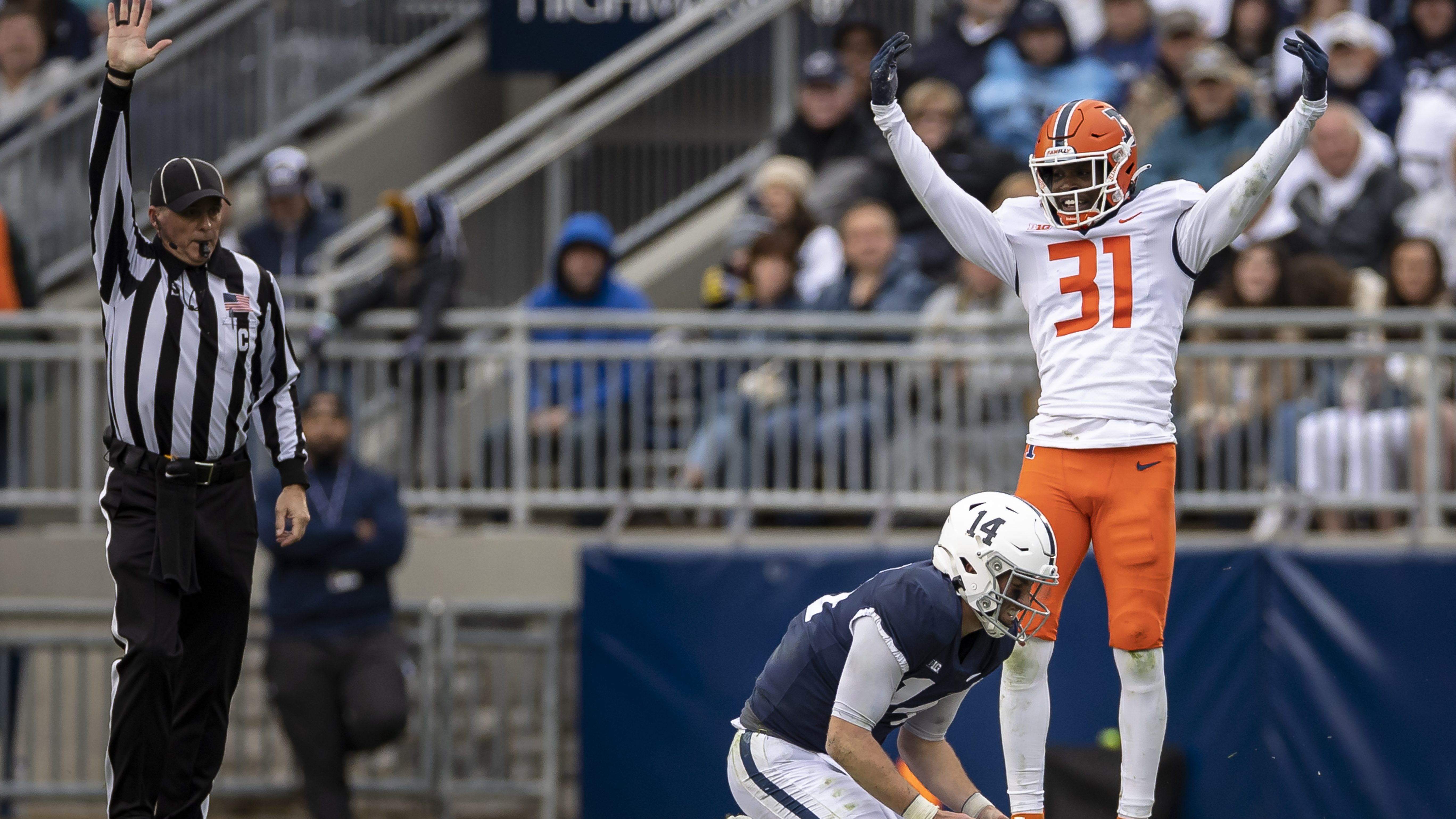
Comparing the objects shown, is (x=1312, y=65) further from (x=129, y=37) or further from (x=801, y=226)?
(x=801, y=226)

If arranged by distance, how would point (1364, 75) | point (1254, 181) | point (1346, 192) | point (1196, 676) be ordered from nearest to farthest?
1. point (1254, 181)
2. point (1196, 676)
3. point (1346, 192)
4. point (1364, 75)

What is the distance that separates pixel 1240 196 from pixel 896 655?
191 centimetres

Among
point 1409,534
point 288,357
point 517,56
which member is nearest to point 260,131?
point 517,56

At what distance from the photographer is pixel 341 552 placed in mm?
9047

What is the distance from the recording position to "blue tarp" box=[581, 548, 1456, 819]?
8586mm

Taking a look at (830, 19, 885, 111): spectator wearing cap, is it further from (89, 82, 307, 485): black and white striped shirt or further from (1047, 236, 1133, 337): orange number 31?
(89, 82, 307, 485): black and white striped shirt

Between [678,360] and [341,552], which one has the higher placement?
[678,360]

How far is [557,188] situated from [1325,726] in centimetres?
610

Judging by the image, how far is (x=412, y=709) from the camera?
32.9 ft

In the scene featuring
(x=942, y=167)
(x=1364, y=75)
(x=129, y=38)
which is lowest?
(x=129, y=38)

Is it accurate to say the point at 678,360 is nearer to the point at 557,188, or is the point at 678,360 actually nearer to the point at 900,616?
the point at 557,188

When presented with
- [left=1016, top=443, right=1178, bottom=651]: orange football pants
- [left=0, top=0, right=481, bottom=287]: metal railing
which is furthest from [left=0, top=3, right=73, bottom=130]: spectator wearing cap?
[left=1016, top=443, right=1178, bottom=651]: orange football pants

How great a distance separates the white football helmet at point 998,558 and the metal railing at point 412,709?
4.79 m

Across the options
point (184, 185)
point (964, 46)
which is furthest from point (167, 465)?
point (964, 46)
